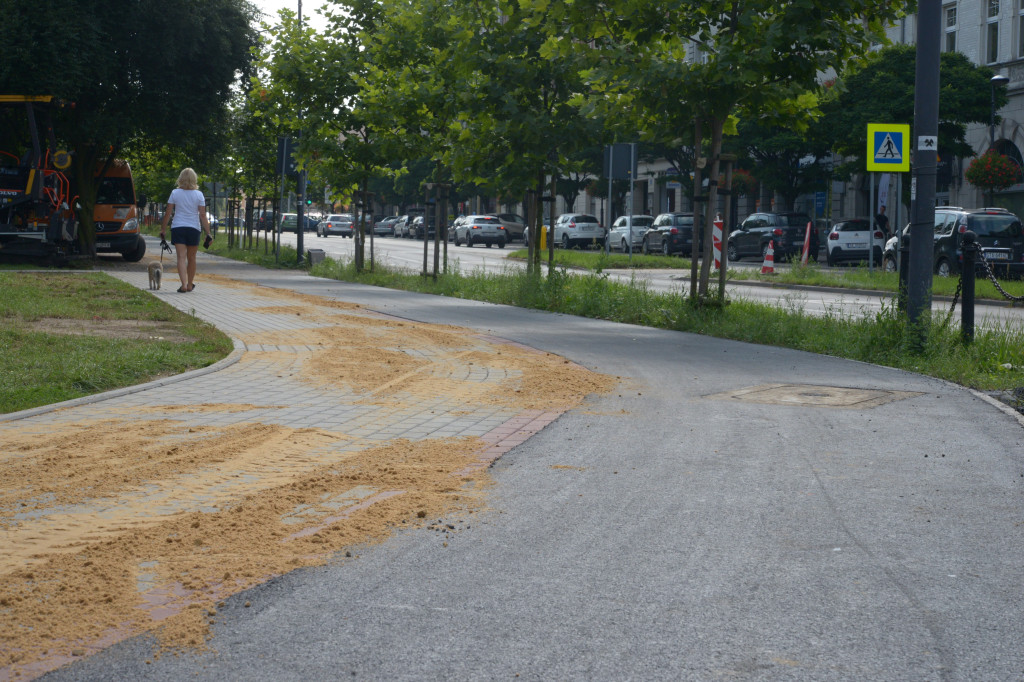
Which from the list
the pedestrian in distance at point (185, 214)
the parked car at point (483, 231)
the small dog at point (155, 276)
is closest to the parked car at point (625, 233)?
the parked car at point (483, 231)

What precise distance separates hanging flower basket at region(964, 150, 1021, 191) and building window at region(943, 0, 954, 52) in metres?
9.24

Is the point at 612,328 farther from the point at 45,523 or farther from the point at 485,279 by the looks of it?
the point at 45,523

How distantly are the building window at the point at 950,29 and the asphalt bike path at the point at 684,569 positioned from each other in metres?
41.1

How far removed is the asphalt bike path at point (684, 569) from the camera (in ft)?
12.0

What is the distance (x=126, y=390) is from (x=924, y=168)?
786 cm

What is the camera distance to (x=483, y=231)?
201ft

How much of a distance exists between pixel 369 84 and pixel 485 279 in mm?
5453

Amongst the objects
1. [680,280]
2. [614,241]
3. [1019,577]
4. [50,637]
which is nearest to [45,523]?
[50,637]

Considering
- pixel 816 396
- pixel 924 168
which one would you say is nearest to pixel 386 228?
pixel 924 168

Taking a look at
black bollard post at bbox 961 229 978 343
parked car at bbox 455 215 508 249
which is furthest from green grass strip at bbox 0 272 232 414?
parked car at bbox 455 215 508 249

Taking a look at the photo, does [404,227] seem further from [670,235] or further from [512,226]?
[670,235]

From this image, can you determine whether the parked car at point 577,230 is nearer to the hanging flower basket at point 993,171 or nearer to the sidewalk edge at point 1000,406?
the hanging flower basket at point 993,171

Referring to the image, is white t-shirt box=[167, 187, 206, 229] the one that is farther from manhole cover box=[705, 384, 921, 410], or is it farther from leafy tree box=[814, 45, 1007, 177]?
leafy tree box=[814, 45, 1007, 177]

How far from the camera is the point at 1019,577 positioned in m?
4.59
